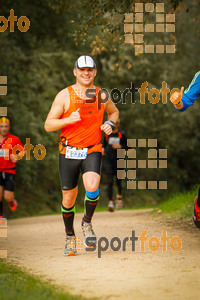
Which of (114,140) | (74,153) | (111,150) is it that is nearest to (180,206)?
(114,140)

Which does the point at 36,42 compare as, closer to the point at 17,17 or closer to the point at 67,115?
the point at 17,17

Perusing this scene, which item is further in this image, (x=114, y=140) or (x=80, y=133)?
(x=114, y=140)

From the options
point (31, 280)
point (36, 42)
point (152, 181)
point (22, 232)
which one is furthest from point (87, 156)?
point (152, 181)

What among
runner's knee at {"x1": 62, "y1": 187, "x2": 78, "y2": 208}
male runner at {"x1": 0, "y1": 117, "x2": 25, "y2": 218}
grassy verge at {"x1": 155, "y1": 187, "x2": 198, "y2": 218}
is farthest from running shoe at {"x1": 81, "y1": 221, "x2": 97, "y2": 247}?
male runner at {"x1": 0, "y1": 117, "x2": 25, "y2": 218}

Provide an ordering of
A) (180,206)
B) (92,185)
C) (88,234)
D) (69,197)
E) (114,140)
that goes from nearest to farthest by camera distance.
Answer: (92,185)
(69,197)
(88,234)
(180,206)
(114,140)

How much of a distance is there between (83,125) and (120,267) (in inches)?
77.5

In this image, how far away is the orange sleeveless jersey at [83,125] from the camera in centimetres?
723

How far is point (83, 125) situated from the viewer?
7.28 meters

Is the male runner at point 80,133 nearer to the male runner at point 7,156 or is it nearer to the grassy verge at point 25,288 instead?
the grassy verge at point 25,288

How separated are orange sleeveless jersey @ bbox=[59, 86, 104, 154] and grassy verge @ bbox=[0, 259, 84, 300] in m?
1.84

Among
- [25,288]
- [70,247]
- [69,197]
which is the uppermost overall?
[69,197]

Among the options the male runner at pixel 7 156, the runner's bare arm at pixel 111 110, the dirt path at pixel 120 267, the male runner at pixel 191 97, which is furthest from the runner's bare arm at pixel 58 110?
the male runner at pixel 7 156

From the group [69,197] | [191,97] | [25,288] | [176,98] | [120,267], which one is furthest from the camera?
[191,97]

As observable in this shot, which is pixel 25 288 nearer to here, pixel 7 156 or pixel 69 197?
pixel 69 197
